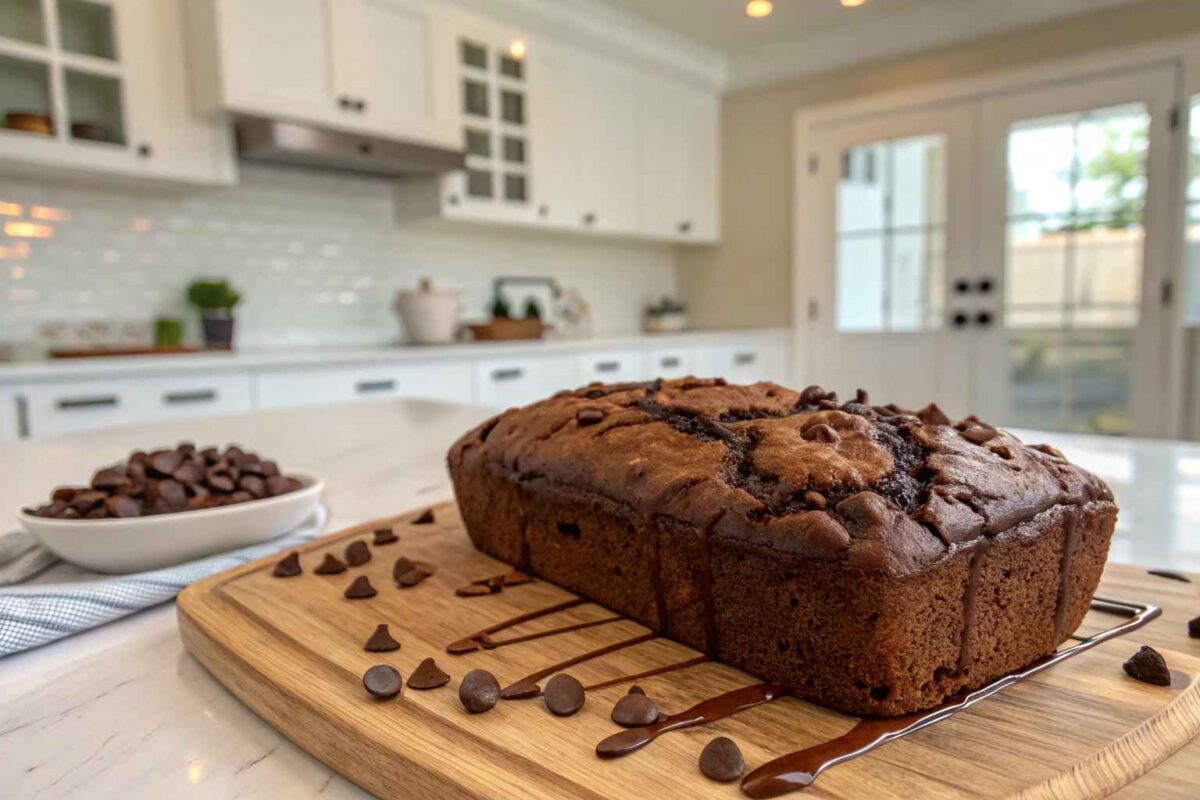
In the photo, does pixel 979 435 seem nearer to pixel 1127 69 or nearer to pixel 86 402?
pixel 86 402

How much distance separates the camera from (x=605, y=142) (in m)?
4.26

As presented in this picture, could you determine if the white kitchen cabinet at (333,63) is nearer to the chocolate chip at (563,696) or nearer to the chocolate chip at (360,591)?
the chocolate chip at (360,591)

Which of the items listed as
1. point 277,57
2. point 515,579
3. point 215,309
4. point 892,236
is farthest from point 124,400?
point 892,236

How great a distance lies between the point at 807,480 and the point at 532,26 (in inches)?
153

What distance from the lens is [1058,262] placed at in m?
3.80

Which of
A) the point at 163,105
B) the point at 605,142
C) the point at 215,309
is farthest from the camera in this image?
the point at 605,142

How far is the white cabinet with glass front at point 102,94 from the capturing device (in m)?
2.36

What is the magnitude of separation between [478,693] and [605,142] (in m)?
4.14

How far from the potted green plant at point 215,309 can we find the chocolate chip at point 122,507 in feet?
7.86

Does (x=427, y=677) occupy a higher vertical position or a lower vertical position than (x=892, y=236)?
lower

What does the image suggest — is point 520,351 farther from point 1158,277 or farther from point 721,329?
point 1158,277

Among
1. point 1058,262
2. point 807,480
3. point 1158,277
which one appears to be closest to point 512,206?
point 1058,262

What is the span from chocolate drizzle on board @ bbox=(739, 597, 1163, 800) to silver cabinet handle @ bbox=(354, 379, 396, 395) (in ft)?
8.73

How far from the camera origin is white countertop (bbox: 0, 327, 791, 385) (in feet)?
7.18
